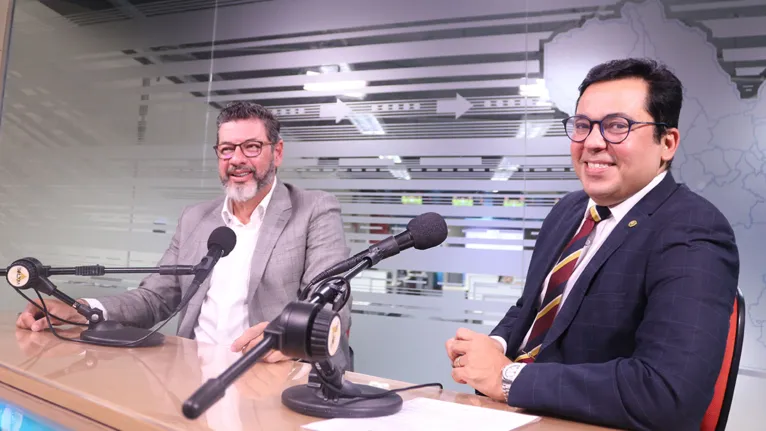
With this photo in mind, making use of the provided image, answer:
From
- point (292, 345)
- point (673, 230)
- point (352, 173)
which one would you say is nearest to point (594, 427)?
point (673, 230)

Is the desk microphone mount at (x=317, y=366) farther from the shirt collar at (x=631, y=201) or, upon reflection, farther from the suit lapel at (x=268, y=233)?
the suit lapel at (x=268, y=233)

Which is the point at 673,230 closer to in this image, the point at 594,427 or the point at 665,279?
the point at 665,279

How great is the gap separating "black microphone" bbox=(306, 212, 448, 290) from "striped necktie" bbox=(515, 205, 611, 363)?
56cm

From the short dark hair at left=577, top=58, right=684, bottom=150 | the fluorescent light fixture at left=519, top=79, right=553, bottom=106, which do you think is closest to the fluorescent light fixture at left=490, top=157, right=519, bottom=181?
the fluorescent light fixture at left=519, top=79, right=553, bottom=106

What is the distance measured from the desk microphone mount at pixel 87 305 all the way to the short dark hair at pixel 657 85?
1.43 m

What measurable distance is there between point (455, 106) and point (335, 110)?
86 cm

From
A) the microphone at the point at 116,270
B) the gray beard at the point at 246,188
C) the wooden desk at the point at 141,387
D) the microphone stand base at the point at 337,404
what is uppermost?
the gray beard at the point at 246,188

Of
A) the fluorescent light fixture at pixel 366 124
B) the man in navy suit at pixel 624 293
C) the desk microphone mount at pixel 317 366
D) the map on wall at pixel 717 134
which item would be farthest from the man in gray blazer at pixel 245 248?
the map on wall at pixel 717 134

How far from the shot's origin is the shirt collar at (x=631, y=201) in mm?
1566

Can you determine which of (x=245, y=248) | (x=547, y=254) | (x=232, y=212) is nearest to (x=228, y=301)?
(x=245, y=248)

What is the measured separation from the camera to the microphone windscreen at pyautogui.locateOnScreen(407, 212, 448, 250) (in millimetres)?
1167

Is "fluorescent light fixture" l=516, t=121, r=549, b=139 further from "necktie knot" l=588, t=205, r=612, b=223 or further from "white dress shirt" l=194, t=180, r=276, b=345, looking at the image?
"necktie knot" l=588, t=205, r=612, b=223

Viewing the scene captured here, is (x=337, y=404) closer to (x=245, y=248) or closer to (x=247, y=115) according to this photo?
(x=245, y=248)

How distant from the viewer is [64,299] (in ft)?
6.46
